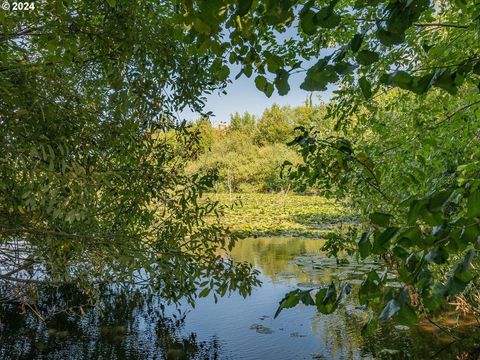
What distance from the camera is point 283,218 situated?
2167cm

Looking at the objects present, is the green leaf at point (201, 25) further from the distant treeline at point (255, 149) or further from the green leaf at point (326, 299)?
the distant treeline at point (255, 149)

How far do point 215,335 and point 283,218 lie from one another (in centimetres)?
1456

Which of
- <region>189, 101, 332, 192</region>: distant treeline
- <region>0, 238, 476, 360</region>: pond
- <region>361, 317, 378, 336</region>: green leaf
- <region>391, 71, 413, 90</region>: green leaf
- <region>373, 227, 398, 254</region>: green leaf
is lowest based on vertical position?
<region>0, 238, 476, 360</region>: pond

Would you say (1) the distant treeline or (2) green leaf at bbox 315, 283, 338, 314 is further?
(1) the distant treeline

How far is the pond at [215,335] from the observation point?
6.54 metres

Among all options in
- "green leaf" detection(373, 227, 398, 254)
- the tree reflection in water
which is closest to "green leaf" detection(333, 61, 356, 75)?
"green leaf" detection(373, 227, 398, 254)

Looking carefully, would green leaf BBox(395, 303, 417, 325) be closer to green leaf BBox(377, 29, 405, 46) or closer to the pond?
green leaf BBox(377, 29, 405, 46)

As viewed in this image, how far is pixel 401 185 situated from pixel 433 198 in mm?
3199

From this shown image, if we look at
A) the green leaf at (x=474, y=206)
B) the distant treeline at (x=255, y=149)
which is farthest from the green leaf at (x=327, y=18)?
the distant treeline at (x=255, y=149)

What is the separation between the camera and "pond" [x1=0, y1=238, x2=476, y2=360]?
6543 mm

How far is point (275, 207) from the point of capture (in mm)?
25172

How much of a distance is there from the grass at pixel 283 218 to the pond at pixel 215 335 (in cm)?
719

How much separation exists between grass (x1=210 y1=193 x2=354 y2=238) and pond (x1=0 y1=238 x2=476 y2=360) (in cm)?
719

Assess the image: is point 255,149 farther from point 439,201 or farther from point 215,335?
point 439,201
